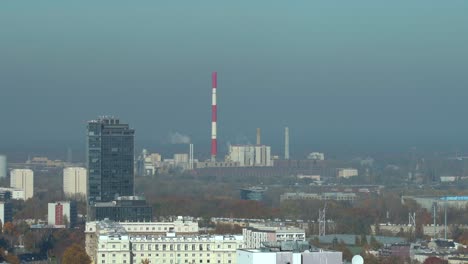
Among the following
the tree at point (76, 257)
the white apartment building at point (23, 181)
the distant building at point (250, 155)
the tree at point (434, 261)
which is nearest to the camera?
the tree at point (76, 257)

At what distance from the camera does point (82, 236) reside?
5078cm

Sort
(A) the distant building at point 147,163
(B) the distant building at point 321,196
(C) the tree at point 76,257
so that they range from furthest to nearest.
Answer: (A) the distant building at point 147,163, (B) the distant building at point 321,196, (C) the tree at point 76,257

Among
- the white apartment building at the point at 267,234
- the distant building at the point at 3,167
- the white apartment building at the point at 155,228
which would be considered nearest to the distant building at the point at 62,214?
the white apartment building at the point at 155,228

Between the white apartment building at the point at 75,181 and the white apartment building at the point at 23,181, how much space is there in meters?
1.39

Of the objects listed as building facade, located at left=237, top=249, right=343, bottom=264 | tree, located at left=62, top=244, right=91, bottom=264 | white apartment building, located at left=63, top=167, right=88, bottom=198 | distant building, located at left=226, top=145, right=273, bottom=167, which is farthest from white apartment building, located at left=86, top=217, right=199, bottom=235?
distant building, located at left=226, top=145, right=273, bottom=167

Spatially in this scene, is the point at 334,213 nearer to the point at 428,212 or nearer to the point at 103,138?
the point at 428,212

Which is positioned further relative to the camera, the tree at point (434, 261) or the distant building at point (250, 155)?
the distant building at point (250, 155)

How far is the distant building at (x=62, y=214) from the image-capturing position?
5905cm

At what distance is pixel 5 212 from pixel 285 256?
42.2 metres

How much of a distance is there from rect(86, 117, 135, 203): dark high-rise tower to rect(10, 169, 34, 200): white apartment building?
8.61 m

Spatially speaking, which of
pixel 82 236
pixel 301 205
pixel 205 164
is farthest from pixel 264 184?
pixel 82 236

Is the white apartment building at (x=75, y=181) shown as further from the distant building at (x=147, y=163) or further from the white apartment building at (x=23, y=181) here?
the distant building at (x=147, y=163)

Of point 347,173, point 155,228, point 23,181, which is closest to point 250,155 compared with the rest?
point 347,173

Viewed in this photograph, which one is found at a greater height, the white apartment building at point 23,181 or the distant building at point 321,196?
the white apartment building at point 23,181
